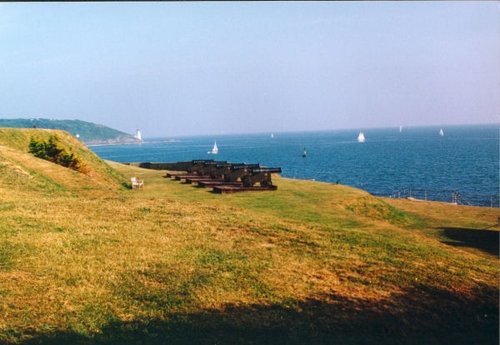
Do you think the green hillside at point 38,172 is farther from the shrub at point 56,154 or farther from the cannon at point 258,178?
the cannon at point 258,178

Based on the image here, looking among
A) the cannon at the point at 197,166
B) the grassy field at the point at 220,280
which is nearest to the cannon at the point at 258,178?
the cannon at the point at 197,166

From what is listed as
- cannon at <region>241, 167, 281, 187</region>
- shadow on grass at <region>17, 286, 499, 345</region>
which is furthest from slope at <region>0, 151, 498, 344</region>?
cannon at <region>241, 167, 281, 187</region>

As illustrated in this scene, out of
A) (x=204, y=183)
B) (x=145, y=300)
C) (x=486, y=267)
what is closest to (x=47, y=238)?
(x=145, y=300)

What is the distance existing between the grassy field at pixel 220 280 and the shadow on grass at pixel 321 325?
0.10 feet

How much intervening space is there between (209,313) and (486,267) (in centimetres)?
883

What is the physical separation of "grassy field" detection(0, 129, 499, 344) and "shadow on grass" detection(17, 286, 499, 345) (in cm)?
3

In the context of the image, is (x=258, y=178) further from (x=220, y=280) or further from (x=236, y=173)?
(x=220, y=280)

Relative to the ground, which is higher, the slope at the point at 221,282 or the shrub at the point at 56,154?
the shrub at the point at 56,154

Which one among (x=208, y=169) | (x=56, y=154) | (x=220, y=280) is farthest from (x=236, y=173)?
(x=220, y=280)

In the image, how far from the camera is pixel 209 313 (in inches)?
306

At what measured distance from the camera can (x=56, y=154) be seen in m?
30.2

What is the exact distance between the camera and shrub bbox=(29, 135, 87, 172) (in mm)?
29984

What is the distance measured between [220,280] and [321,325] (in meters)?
2.58

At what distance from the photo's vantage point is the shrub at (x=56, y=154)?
30.0 m
